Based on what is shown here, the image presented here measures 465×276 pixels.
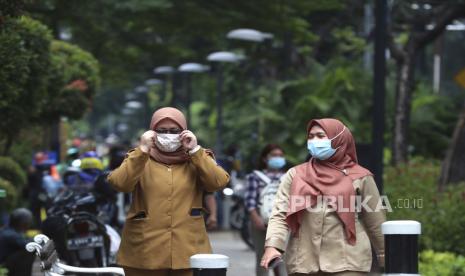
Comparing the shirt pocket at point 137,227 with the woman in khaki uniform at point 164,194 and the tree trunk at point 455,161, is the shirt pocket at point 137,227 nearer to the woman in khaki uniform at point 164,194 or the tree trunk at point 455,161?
the woman in khaki uniform at point 164,194

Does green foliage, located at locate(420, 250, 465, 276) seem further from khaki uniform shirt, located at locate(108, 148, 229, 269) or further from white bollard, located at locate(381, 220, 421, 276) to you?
white bollard, located at locate(381, 220, 421, 276)

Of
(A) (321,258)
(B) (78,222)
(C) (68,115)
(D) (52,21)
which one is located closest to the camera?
(A) (321,258)

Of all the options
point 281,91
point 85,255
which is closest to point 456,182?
point 85,255

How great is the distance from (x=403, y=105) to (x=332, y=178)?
815 inches

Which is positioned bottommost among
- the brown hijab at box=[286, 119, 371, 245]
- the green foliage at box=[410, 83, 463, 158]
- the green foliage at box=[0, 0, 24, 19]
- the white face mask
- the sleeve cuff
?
the green foliage at box=[410, 83, 463, 158]

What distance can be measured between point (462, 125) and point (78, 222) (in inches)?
238

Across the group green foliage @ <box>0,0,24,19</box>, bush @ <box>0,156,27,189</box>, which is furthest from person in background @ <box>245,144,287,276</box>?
bush @ <box>0,156,27,189</box>

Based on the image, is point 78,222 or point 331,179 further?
point 78,222

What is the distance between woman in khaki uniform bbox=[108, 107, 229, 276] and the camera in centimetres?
818

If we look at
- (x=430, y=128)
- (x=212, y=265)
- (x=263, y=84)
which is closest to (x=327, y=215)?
(x=212, y=265)

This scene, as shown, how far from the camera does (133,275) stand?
8.27m

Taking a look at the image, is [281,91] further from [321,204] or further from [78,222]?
[321,204]

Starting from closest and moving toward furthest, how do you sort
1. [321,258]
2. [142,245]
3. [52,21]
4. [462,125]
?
[321,258] < [142,245] < [462,125] < [52,21]

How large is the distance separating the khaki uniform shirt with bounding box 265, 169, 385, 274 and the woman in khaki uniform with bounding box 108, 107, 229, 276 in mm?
735
